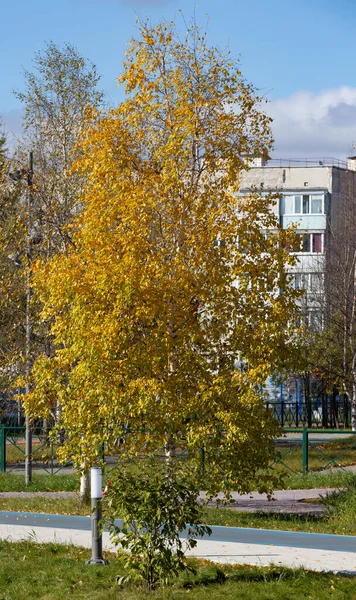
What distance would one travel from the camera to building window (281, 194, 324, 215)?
6819cm

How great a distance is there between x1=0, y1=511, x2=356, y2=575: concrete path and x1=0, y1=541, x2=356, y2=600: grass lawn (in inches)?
26.1

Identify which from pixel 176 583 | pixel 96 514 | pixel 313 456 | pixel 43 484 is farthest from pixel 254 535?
pixel 313 456

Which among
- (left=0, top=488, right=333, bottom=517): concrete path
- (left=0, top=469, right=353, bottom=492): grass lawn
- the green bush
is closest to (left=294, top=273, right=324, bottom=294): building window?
(left=0, top=469, right=353, bottom=492): grass lawn

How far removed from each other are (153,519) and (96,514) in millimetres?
1728

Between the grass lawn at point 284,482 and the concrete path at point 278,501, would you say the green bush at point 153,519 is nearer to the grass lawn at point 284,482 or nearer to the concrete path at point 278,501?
the concrete path at point 278,501

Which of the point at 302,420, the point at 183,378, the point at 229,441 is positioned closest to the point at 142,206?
the point at 183,378

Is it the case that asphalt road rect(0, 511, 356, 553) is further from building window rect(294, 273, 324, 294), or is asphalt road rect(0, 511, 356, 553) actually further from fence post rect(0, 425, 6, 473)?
building window rect(294, 273, 324, 294)

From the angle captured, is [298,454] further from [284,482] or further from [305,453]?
[284,482]

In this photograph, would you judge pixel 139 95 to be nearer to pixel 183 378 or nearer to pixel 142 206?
pixel 142 206

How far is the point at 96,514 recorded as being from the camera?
11.9 meters

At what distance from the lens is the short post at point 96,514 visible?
11695 millimetres

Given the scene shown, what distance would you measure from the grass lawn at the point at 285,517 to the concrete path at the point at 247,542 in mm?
600

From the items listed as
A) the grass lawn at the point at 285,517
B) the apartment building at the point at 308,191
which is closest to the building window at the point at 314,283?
the apartment building at the point at 308,191

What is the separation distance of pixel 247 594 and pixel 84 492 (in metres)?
9.54
